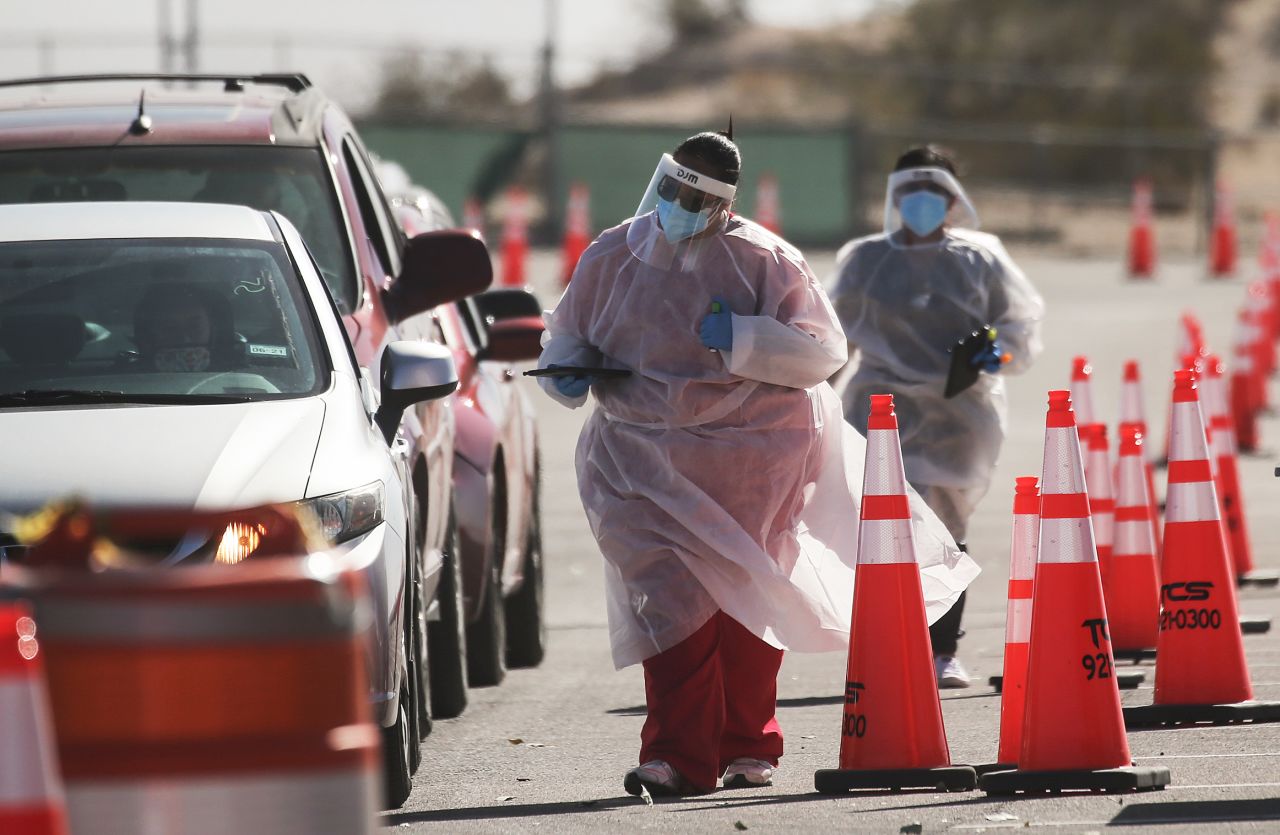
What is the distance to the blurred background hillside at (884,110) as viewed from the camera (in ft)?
113

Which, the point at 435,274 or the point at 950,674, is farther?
the point at 950,674

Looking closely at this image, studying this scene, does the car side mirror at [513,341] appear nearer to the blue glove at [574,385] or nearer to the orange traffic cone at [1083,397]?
the orange traffic cone at [1083,397]

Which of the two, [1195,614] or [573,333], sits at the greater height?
[573,333]

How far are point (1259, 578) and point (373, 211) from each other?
5.14 meters

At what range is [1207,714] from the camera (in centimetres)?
755

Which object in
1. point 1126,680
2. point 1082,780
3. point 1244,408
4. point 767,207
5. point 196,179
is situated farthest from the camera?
point 767,207

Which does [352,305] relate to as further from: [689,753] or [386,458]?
[689,753]

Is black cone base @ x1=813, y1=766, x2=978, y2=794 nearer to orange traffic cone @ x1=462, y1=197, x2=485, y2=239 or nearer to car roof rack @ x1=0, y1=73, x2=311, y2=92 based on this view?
car roof rack @ x1=0, y1=73, x2=311, y2=92

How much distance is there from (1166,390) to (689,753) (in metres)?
13.8

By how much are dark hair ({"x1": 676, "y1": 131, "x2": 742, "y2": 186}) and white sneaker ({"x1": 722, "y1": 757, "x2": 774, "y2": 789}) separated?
5.22 feet

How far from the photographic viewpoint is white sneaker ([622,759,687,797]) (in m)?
6.74

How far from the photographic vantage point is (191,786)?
3.45 meters

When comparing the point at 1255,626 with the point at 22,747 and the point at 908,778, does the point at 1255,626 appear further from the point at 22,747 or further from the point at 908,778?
the point at 22,747

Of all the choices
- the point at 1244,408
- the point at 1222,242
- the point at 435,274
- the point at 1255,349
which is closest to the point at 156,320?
the point at 435,274
